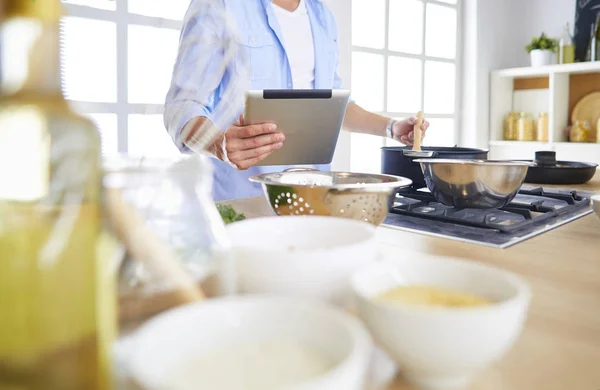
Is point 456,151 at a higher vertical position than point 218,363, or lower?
higher

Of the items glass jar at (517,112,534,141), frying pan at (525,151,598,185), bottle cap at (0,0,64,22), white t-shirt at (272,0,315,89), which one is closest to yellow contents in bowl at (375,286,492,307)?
bottle cap at (0,0,64,22)

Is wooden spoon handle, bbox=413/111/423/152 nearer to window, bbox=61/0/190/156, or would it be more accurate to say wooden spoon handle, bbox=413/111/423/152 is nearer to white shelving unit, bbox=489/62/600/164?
window, bbox=61/0/190/156

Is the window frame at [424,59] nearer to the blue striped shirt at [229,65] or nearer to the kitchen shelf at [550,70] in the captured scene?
the kitchen shelf at [550,70]

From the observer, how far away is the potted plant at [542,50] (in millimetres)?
3408

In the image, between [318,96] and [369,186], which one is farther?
[318,96]

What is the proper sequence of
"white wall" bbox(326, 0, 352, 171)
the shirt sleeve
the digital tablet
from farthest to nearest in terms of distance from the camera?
"white wall" bbox(326, 0, 352, 171), the digital tablet, the shirt sleeve

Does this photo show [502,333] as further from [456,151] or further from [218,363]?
[456,151]

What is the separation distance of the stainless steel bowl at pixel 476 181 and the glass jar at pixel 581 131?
2739 mm

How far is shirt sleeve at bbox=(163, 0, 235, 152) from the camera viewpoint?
0.70 metres

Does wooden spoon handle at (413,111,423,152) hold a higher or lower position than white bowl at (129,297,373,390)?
higher

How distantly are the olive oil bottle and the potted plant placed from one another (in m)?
3.68

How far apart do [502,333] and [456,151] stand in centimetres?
102

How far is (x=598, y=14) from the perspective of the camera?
10.7 ft

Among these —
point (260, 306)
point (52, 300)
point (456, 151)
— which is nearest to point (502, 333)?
point (260, 306)
